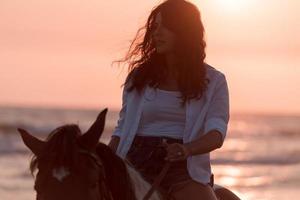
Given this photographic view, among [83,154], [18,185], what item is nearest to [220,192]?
[83,154]

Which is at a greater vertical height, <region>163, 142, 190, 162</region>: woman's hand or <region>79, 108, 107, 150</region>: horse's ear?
<region>79, 108, 107, 150</region>: horse's ear

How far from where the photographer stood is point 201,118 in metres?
5.62

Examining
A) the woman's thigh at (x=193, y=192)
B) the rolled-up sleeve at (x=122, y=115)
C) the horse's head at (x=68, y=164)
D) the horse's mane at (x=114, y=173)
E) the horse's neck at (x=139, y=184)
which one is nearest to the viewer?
the horse's head at (x=68, y=164)

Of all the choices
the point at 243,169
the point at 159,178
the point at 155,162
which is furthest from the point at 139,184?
the point at 243,169

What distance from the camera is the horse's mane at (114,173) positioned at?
→ 188 inches

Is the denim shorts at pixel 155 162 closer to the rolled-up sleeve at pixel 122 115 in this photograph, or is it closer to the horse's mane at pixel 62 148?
the rolled-up sleeve at pixel 122 115

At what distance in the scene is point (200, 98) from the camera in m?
5.63

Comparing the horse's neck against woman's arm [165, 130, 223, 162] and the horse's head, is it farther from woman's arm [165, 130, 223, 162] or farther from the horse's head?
the horse's head

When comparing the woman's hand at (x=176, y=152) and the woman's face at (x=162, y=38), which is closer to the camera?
the woman's hand at (x=176, y=152)

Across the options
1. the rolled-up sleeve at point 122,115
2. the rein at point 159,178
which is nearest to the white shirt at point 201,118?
the rolled-up sleeve at point 122,115

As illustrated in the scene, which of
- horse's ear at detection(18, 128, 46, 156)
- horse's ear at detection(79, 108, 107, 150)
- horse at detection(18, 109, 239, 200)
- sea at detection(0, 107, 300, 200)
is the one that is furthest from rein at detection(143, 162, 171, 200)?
sea at detection(0, 107, 300, 200)

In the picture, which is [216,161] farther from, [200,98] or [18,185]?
[200,98]

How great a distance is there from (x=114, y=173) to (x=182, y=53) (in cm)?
114

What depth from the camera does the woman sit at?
557 cm
